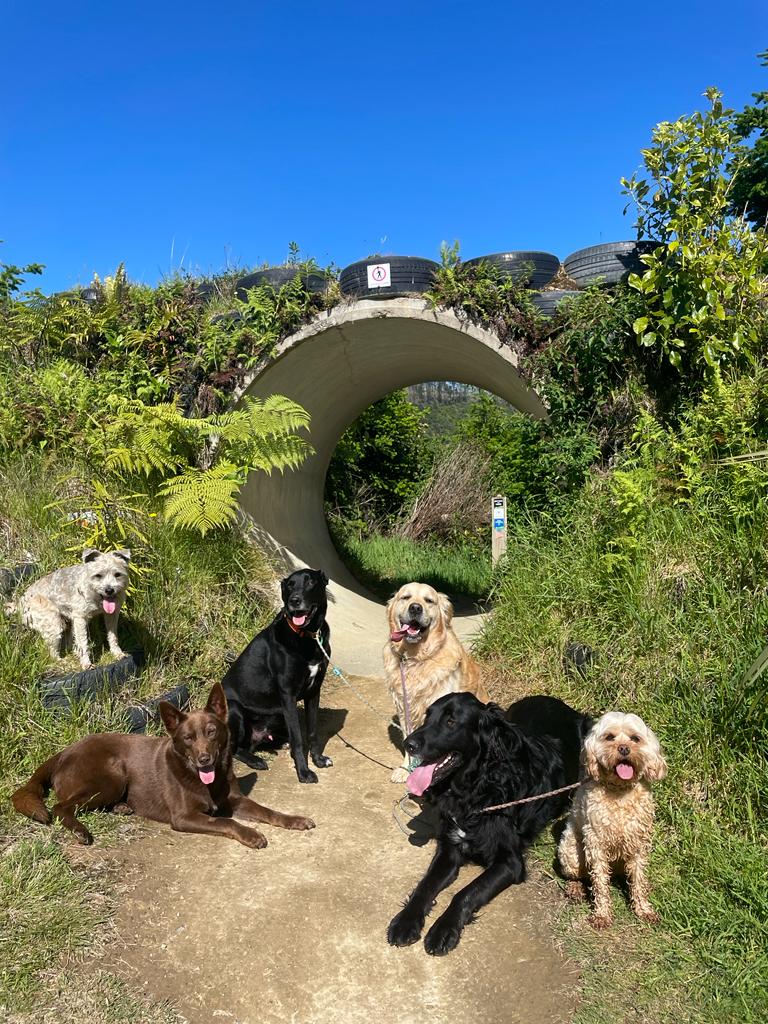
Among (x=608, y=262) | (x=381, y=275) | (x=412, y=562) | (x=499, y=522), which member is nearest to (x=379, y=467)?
(x=412, y=562)

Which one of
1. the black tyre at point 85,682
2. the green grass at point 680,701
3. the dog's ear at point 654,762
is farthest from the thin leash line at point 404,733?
the black tyre at point 85,682

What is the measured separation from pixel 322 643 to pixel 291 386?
4182mm

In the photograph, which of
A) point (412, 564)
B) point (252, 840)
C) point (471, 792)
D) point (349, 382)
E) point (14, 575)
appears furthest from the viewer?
point (412, 564)

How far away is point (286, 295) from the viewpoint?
24.8ft

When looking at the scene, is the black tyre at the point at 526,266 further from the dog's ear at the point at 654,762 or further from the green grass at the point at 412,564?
the green grass at the point at 412,564

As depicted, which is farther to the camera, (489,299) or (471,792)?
(489,299)

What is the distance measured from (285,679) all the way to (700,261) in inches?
175

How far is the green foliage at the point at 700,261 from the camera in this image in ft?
17.8

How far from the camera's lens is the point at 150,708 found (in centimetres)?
490

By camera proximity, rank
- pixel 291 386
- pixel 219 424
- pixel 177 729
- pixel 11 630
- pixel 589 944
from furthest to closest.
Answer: pixel 291 386
pixel 219 424
pixel 11 630
pixel 177 729
pixel 589 944

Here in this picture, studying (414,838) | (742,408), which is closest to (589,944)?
(414,838)

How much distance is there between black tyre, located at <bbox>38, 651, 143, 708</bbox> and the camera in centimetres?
441

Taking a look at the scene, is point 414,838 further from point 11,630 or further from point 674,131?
point 674,131

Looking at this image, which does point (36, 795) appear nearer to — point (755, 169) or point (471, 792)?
point (471, 792)
